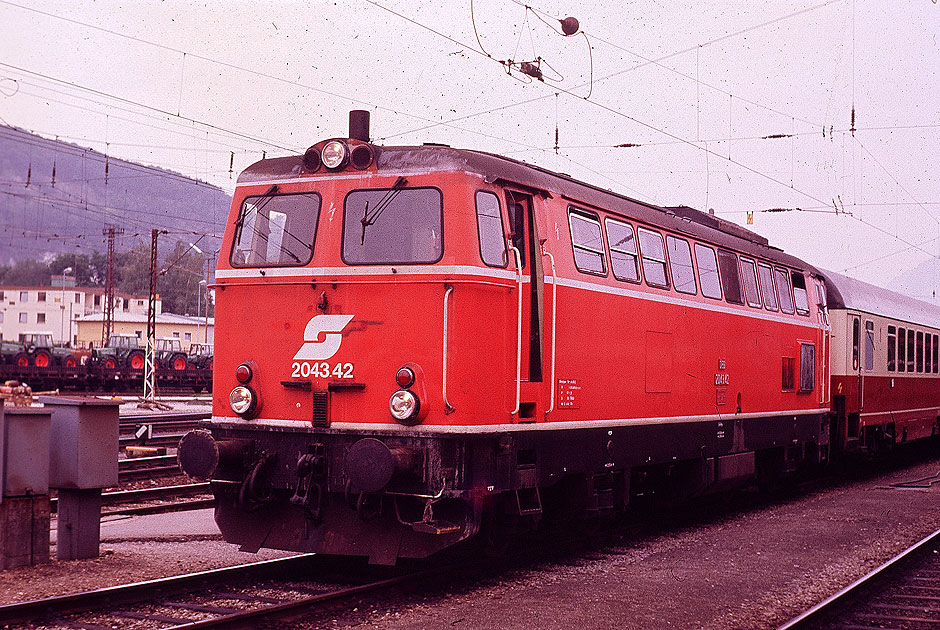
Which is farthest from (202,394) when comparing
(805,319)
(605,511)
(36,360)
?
(605,511)

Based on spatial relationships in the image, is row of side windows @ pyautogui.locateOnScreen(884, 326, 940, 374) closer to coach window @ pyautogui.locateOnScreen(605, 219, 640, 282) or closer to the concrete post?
coach window @ pyautogui.locateOnScreen(605, 219, 640, 282)

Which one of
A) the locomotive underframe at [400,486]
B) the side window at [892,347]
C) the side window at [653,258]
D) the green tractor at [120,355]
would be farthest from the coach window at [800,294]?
the green tractor at [120,355]

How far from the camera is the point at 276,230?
9.44m

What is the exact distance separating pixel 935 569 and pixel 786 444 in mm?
5297

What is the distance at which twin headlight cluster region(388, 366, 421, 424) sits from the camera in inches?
326

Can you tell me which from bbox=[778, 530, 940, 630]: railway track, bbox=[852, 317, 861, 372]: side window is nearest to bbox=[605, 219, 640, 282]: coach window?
bbox=[778, 530, 940, 630]: railway track

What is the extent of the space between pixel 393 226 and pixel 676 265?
182 inches

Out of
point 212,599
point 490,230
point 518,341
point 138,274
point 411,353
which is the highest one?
point 138,274

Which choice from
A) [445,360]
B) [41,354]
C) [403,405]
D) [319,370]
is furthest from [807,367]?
[41,354]

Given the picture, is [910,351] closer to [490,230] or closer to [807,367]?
[807,367]

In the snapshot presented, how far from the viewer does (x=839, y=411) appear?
20156 millimetres

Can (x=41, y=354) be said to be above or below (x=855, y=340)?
below

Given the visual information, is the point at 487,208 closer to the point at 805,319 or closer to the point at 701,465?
the point at 701,465

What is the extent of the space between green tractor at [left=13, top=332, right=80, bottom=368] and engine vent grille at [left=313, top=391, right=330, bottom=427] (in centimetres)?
4300
